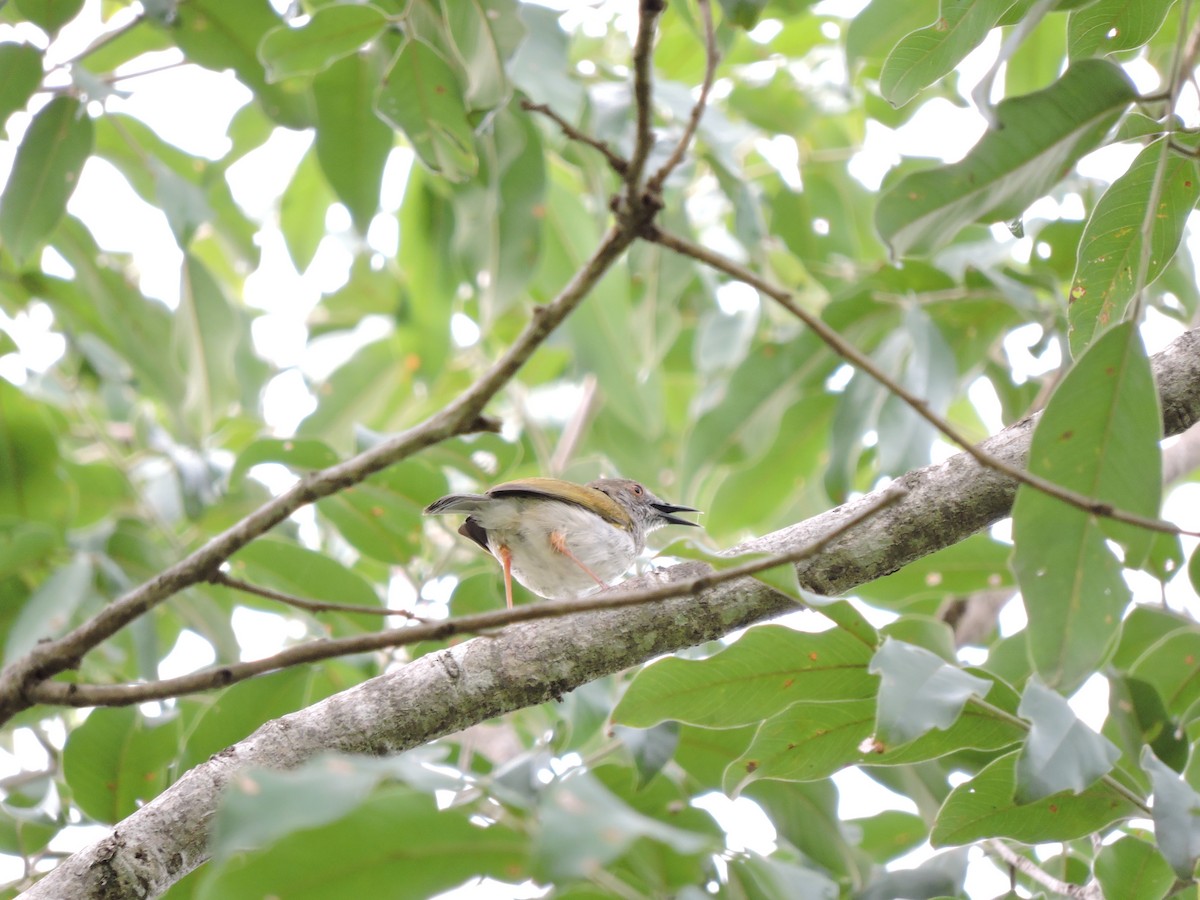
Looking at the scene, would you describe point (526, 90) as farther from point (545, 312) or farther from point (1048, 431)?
point (1048, 431)

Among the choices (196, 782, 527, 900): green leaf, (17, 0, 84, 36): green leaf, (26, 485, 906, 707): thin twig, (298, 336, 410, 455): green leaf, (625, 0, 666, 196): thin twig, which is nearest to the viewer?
(196, 782, 527, 900): green leaf

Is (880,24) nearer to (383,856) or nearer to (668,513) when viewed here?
(668,513)

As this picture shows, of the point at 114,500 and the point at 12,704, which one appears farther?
the point at 114,500

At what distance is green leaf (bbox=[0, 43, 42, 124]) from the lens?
3342 mm

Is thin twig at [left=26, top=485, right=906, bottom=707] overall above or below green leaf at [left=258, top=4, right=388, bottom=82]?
below

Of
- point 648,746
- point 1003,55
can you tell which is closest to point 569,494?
point 648,746

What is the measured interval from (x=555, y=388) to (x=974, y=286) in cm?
327

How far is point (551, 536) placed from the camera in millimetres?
4398

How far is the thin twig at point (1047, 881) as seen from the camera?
266cm

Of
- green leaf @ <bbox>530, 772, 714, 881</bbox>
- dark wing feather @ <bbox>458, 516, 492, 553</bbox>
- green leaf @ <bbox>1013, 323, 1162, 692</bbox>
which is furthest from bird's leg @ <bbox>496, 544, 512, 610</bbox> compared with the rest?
green leaf @ <bbox>530, 772, 714, 881</bbox>

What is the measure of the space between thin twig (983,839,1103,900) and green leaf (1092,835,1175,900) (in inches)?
5.2

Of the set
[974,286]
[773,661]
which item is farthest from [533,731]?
[974,286]

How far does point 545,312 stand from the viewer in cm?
260

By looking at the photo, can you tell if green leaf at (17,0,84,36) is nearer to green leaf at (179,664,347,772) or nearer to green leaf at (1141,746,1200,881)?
green leaf at (179,664,347,772)
